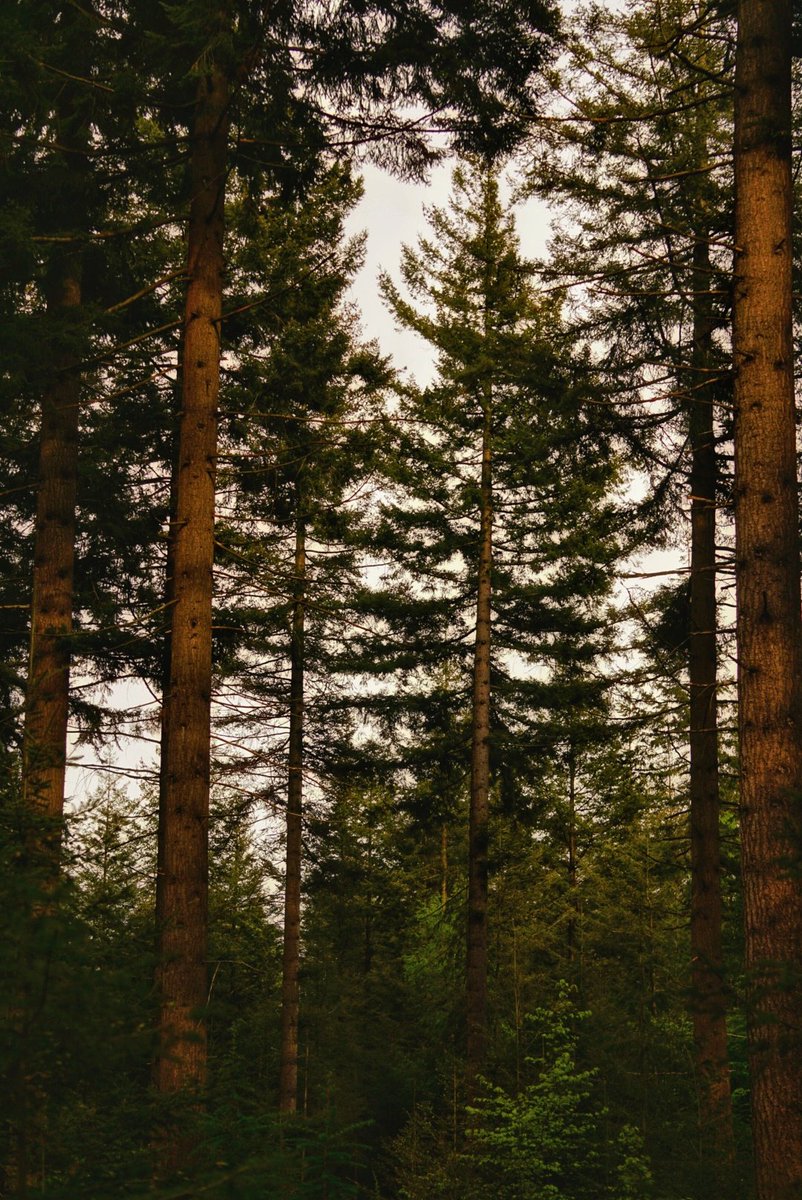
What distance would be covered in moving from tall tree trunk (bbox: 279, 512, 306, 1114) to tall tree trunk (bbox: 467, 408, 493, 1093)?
2.92 m

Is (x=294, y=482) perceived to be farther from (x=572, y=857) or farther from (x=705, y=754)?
(x=572, y=857)

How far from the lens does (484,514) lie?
742 inches

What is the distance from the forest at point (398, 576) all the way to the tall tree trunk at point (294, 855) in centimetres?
8

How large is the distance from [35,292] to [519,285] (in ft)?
27.5

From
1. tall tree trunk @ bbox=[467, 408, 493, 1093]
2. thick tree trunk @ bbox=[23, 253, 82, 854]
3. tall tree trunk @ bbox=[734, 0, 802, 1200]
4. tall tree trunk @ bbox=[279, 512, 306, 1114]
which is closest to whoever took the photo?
tall tree trunk @ bbox=[734, 0, 802, 1200]

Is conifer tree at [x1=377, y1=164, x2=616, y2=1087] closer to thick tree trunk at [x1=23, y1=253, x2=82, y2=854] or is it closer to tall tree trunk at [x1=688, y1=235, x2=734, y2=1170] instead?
tall tree trunk at [x1=688, y1=235, x2=734, y2=1170]

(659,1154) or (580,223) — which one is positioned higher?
(580,223)

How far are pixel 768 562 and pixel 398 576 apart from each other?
1287cm

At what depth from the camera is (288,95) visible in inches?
383

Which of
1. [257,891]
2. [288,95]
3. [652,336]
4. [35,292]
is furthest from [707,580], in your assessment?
[257,891]

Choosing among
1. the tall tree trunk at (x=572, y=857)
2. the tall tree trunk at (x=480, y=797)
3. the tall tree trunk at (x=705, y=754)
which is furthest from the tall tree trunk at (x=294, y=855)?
the tall tree trunk at (x=572, y=857)

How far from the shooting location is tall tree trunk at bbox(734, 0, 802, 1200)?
614cm

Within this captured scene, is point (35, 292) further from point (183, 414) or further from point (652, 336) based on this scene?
point (652, 336)

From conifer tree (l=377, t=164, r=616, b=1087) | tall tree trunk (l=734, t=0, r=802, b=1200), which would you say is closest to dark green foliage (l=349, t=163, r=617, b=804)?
conifer tree (l=377, t=164, r=616, b=1087)
